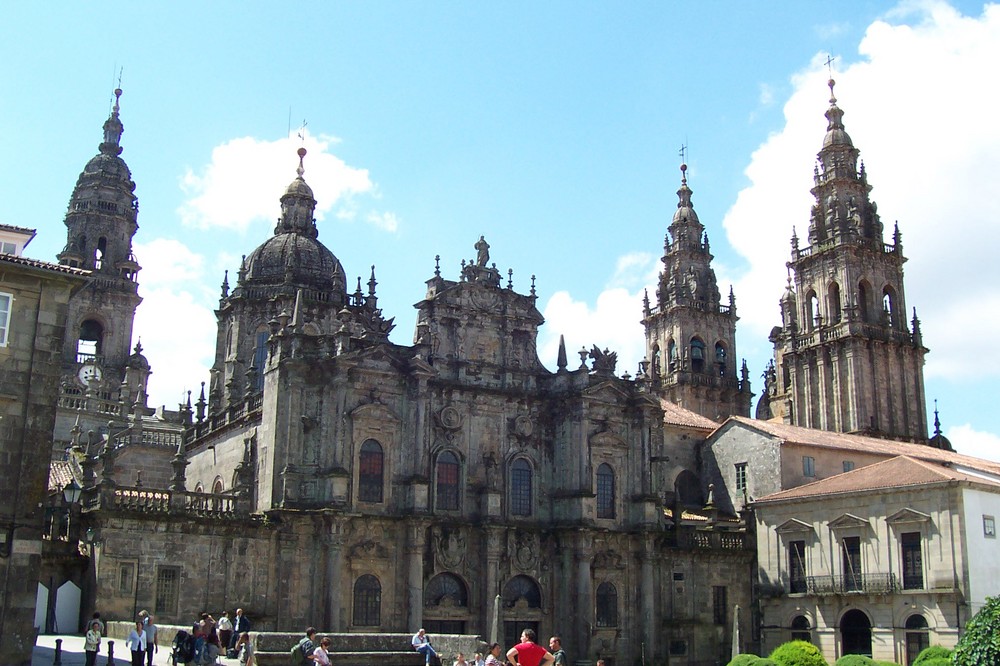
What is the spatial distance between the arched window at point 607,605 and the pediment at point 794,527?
26.2ft

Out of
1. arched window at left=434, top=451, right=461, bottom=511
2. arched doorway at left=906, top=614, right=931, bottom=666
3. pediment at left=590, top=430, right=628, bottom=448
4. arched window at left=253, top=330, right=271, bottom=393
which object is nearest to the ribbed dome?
arched window at left=253, top=330, right=271, bottom=393

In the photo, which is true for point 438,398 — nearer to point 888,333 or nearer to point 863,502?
point 863,502

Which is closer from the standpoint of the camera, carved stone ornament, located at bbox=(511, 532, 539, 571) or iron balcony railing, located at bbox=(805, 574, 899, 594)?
iron balcony railing, located at bbox=(805, 574, 899, 594)

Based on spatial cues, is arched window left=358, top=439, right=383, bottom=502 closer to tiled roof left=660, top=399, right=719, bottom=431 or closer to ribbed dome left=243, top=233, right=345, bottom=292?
Answer: ribbed dome left=243, top=233, right=345, bottom=292

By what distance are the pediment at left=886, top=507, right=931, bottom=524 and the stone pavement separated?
27210 millimetres

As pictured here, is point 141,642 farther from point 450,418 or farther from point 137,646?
point 450,418

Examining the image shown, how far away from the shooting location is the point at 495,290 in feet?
153

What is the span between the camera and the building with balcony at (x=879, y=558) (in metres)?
40.6

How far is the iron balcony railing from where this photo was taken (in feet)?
139

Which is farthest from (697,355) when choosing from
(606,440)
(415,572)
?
(415,572)

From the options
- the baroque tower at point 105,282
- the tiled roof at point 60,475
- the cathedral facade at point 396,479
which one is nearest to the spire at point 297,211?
the cathedral facade at point 396,479

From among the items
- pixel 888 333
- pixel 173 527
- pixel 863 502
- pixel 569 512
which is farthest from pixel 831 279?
pixel 173 527

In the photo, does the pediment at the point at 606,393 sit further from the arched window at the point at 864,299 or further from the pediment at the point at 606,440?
the arched window at the point at 864,299

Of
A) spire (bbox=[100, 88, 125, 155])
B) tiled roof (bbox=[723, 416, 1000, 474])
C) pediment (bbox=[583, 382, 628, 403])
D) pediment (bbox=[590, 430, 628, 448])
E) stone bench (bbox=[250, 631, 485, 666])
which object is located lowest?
stone bench (bbox=[250, 631, 485, 666])
